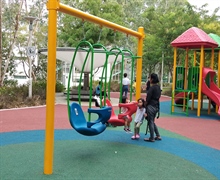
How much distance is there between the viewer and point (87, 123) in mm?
5184

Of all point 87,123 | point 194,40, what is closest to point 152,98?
point 87,123

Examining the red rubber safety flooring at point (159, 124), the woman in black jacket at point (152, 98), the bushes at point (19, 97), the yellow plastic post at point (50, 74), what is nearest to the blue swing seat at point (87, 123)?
the yellow plastic post at point (50, 74)

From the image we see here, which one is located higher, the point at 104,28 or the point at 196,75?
the point at 104,28

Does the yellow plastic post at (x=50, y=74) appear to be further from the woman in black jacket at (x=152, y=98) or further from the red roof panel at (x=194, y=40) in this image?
the red roof panel at (x=194, y=40)

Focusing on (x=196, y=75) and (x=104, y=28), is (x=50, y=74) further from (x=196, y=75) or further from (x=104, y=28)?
(x=104, y=28)

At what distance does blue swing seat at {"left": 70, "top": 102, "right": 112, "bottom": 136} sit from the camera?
16.0 feet

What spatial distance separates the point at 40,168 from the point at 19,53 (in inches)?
831

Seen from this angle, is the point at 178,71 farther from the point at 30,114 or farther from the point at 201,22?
the point at 201,22

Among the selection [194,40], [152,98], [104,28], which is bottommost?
[152,98]

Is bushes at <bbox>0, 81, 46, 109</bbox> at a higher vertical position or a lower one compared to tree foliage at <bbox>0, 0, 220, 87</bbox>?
lower

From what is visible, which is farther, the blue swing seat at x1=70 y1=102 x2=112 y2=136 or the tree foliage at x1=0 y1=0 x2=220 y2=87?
the tree foliage at x1=0 y1=0 x2=220 y2=87

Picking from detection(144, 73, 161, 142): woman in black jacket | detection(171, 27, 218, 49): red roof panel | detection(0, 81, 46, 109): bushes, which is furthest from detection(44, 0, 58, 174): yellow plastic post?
detection(171, 27, 218, 49): red roof panel

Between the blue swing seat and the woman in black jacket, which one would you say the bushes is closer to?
the woman in black jacket

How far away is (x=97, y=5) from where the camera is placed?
67.6 ft
